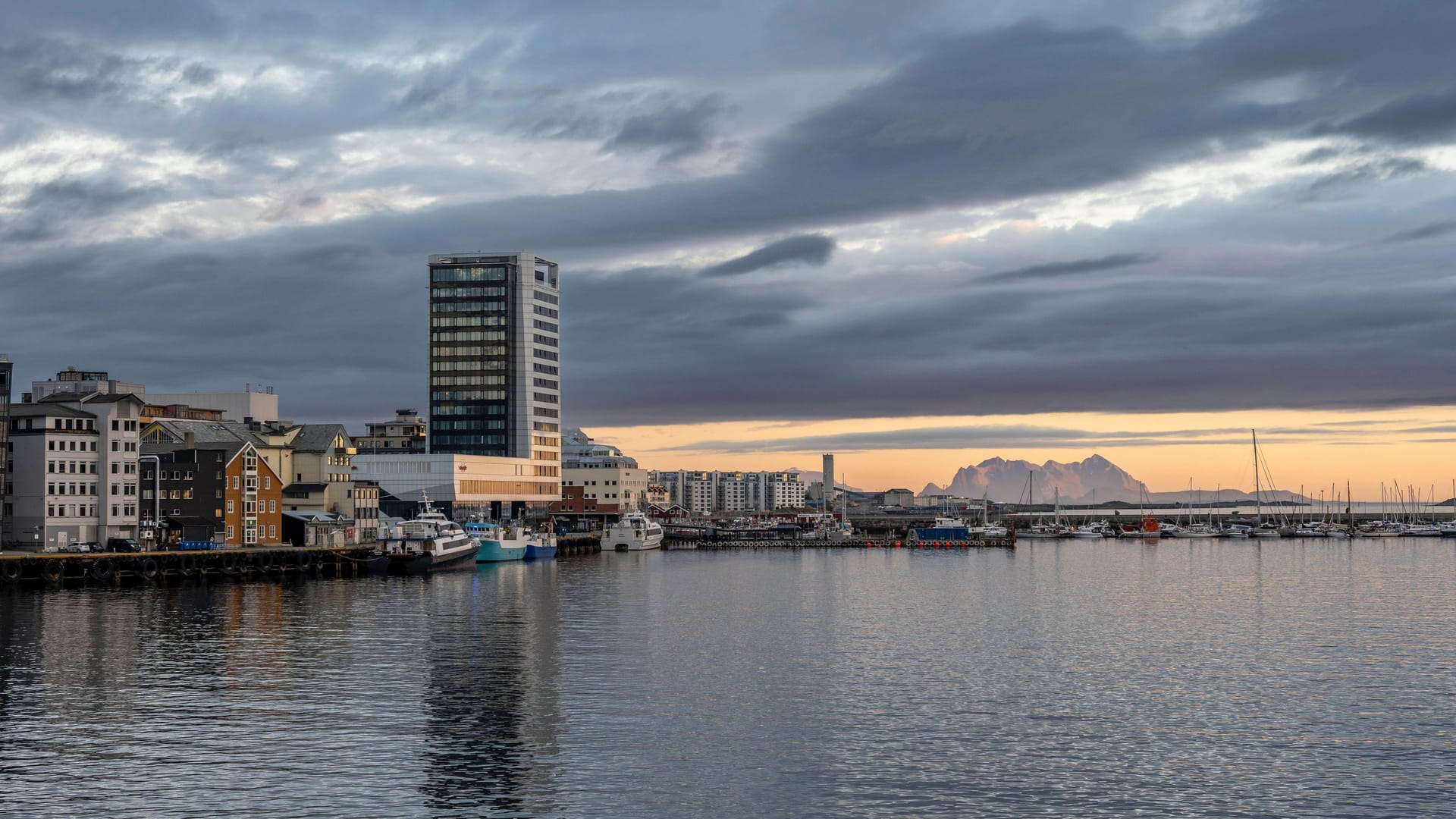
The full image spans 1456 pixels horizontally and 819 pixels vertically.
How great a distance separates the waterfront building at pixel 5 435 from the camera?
154875mm

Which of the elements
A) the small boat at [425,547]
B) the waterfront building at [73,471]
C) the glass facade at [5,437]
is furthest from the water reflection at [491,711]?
the glass facade at [5,437]

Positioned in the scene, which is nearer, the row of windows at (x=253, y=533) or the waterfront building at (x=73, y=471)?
the waterfront building at (x=73, y=471)

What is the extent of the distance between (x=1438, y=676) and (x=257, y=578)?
402ft

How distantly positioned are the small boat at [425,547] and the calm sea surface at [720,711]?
5434 cm

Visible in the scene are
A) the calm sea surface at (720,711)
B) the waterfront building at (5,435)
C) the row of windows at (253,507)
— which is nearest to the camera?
the calm sea surface at (720,711)

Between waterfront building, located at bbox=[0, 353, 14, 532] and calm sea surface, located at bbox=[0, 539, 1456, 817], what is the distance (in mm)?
50066

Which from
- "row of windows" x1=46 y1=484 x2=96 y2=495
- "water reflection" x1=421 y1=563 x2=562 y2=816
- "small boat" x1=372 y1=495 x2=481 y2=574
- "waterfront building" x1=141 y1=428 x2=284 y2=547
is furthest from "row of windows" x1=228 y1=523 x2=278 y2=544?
"water reflection" x1=421 y1=563 x2=562 y2=816

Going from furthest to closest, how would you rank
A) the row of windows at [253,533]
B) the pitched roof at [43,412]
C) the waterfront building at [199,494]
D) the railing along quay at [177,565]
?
the row of windows at [253,533]
the waterfront building at [199,494]
the pitched roof at [43,412]
the railing along quay at [177,565]

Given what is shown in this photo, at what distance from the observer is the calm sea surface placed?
4272 cm

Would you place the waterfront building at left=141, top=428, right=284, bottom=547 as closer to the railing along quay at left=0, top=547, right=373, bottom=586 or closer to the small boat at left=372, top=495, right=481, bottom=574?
the railing along quay at left=0, top=547, right=373, bottom=586

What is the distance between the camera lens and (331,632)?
88.4 meters

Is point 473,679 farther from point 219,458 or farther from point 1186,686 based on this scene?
point 219,458

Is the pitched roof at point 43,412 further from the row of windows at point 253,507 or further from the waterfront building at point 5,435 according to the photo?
the row of windows at point 253,507

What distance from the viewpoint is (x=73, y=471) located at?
530ft
